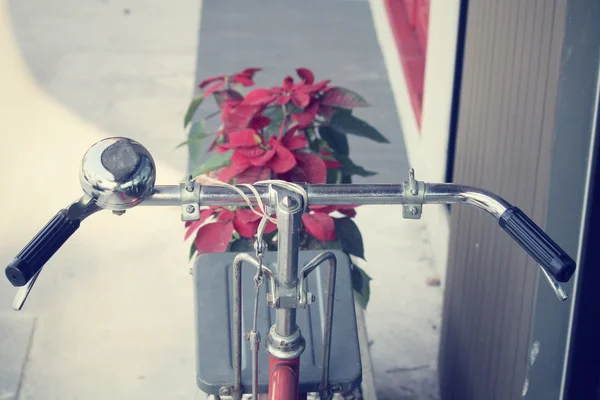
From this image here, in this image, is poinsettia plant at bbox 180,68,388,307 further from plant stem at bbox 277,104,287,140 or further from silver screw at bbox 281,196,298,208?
silver screw at bbox 281,196,298,208

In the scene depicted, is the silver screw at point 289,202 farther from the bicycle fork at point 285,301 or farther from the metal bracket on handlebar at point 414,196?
the metal bracket on handlebar at point 414,196

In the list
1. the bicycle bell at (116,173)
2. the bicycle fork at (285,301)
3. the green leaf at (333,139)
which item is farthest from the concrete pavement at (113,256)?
the bicycle bell at (116,173)

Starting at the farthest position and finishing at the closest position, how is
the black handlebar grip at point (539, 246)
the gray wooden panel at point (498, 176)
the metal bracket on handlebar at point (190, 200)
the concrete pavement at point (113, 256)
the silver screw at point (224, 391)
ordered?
the concrete pavement at point (113, 256) < the gray wooden panel at point (498, 176) < the silver screw at point (224, 391) < the metal bracket on handlebar at point (190, 200) < the black handlebar grip at point (539, 246)

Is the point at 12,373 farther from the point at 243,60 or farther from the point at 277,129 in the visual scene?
the point at 243,60

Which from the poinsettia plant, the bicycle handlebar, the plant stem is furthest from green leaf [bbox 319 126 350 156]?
the bicycle handlebar

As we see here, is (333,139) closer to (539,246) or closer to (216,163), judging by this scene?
(216,163)

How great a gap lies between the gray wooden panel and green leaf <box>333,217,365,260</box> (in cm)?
33

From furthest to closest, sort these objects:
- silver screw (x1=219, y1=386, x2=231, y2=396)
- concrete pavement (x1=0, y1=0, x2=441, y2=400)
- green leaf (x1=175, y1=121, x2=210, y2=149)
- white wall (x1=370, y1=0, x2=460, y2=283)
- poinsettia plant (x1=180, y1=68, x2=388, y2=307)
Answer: white wall (x1=370, y1=0, x2=460, y2=283) → concrete pavement (x1=0, y1=0, x2=441, y2=400) → green leaf (x1=175, y1=121, x2=210, y2=149) → poinsettia plant (x1=180, y1=68, x2=388, y2=307) → silver screw (x1=219, y1=386, x2=231, y2=396)

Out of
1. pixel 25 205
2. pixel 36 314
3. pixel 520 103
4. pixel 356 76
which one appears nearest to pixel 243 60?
pixel 356 76

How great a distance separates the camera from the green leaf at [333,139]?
227cm

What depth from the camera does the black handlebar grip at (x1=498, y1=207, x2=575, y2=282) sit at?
99 centimetres

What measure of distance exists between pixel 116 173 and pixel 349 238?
4.08 feet

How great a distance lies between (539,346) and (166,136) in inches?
111

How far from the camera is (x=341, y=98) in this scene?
221 cm
